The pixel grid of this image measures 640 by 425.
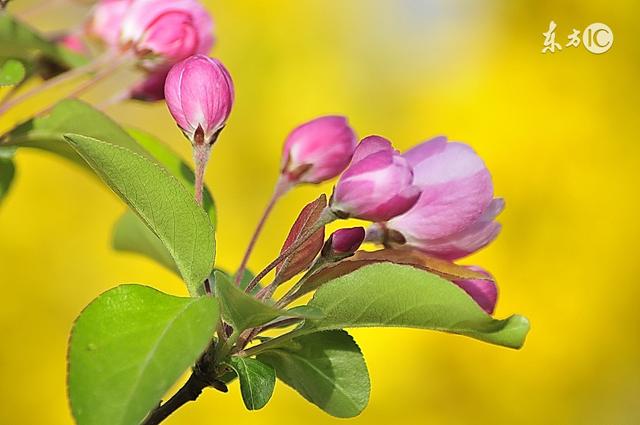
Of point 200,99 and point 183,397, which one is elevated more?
point 200,99

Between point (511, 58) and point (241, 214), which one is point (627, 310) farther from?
point (241, 214)

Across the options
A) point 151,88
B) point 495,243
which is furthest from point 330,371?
point 495,243

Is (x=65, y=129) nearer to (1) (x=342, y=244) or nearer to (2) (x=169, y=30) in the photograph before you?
(2) (x=169, y=30)

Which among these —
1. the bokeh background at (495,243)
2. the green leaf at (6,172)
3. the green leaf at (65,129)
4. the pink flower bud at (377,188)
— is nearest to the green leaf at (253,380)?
the pink flower bud at (377,188)

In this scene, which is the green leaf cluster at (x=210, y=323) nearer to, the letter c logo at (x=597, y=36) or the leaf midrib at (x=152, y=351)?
the leaf midrib at (x=152, y=351)

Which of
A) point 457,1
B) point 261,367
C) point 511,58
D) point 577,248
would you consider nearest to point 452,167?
point 261,367

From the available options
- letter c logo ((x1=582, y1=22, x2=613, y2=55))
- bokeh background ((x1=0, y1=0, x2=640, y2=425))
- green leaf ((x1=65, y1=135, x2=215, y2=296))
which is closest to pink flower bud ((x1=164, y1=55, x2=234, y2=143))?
green leaf ((x1=65, y1=135, x2=215, y2=296))
